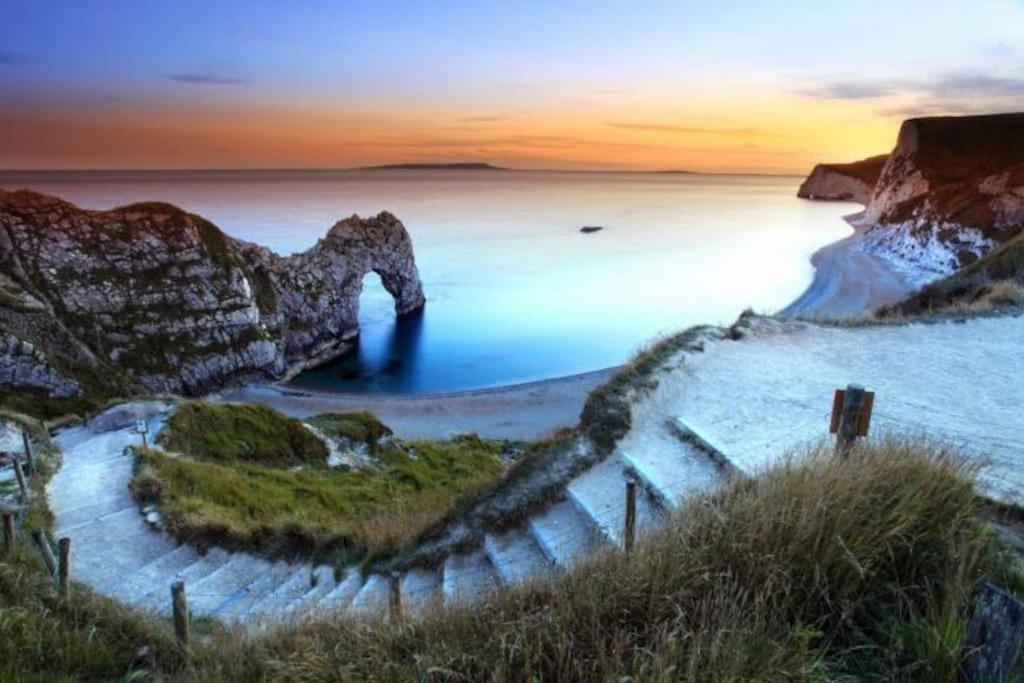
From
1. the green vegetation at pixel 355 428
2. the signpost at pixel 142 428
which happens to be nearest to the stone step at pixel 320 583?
the signpost at pixel 142 428

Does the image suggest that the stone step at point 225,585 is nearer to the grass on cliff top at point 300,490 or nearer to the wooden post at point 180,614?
the grass on cliff top at point 300,490

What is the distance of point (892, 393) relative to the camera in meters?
11.4

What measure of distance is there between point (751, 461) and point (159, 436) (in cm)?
1658

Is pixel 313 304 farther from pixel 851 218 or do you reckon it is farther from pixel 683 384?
pixel 851 218

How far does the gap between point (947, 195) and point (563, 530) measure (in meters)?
80.6

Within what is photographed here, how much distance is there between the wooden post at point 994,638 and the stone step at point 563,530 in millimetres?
4331

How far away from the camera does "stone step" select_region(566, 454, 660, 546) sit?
7.93 metres

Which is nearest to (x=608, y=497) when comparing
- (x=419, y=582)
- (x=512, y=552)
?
(x=512, y=552)

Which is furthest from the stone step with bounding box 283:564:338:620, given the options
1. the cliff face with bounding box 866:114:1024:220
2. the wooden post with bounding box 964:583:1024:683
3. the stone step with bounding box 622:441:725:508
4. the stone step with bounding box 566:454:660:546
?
the cliff face with bounding box 866:114:1024:220

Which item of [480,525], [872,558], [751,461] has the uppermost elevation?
[872,558]

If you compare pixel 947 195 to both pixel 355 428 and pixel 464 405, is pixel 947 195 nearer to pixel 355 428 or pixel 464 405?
pixel 464 405

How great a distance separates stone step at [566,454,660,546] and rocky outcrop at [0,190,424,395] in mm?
32981

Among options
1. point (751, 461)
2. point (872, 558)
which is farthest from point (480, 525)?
point (872, 558)

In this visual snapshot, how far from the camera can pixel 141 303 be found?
39.8 m
